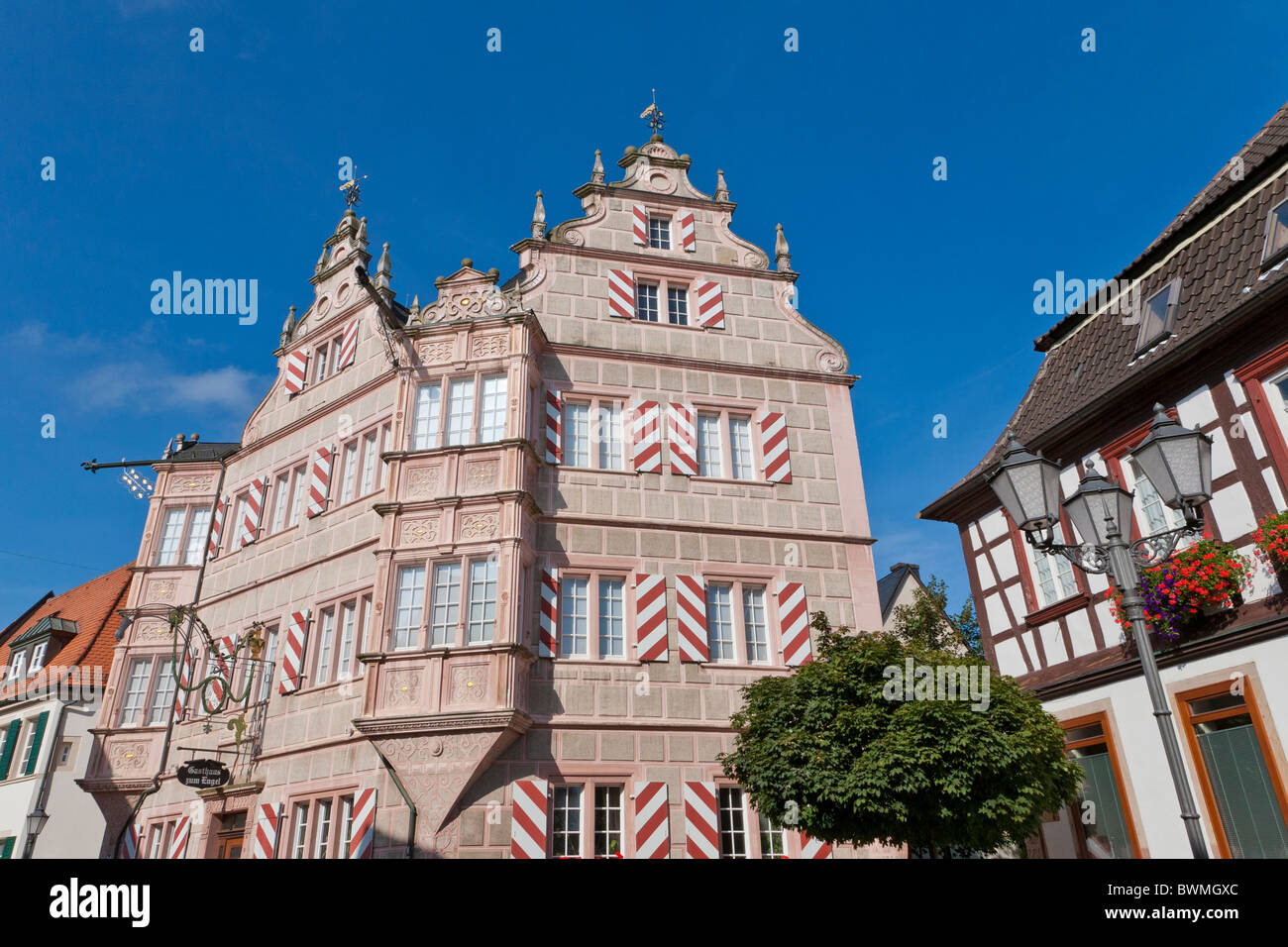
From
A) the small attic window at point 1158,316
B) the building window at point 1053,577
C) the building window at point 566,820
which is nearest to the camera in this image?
the small attic window at point 1158,316

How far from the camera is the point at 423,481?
1463 centimetres

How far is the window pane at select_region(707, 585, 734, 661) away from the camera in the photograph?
14469 millimetres

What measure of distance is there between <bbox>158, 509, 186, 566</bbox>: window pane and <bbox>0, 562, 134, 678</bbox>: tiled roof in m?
3.04

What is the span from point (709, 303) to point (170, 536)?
42.6 feet

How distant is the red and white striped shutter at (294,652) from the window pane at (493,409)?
4.67 metres

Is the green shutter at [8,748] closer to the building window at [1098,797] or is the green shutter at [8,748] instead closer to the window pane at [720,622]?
the window pane at [720,622]

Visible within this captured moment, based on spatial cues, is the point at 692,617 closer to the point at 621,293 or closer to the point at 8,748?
the point at 621,293

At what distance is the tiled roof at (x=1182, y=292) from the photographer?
35.3ft

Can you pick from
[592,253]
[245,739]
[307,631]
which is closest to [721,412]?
[592,253]

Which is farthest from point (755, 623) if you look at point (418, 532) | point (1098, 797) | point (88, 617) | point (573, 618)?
point (88, 617)

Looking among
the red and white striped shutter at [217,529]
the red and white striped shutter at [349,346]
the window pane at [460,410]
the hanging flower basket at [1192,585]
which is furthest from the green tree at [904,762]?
the red and white striped shutter at [217,529]

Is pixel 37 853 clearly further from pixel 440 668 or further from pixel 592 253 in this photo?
pixel 592 253
